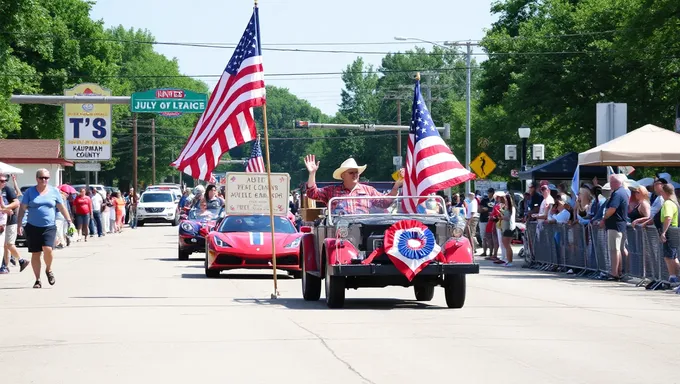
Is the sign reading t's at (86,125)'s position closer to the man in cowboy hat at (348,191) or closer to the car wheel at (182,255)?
the car wheel at (182,255)

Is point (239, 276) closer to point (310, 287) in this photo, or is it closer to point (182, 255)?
point (182, 255)

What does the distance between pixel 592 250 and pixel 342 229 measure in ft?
32.9

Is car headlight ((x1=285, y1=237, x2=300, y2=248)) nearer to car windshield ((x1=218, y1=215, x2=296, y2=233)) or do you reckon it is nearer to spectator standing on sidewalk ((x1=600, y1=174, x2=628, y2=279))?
car windshield ((x1=218, y1=215, x2=296, y2=233))

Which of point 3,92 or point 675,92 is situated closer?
point 675,92

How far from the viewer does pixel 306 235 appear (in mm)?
17406

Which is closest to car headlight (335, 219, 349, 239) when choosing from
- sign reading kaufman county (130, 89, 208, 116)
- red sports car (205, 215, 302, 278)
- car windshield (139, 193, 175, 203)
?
red sports car (205, 215, 302, 278)

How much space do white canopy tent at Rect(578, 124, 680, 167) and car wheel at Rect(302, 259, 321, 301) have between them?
381 inches

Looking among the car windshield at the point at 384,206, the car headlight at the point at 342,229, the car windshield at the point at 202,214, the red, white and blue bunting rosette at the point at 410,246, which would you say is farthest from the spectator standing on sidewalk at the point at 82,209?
the red, white and blue bunting rosette at the point at 410,246

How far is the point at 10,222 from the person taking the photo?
23.8 meters

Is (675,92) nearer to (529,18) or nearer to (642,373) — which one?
(529,18)

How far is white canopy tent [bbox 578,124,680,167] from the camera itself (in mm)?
24844

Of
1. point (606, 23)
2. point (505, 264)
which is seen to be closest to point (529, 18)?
point (606, 23)

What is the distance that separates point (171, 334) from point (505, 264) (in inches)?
710

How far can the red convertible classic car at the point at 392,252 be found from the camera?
1523cm
